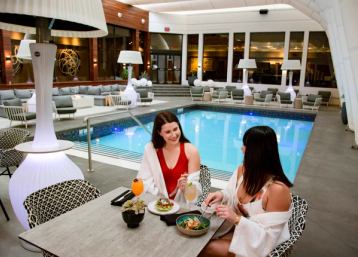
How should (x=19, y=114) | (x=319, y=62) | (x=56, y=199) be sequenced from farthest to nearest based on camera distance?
(x=319, y=62), (x=19, y=114), (x=56, y=199)

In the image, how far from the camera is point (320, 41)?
52.9 feet

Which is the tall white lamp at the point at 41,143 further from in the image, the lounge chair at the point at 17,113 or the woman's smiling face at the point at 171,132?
the lounge chair at the point at 17,113

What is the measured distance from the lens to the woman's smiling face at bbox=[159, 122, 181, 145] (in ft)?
7.35

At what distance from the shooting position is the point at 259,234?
5.06ft

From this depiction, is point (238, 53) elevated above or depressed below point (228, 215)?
above

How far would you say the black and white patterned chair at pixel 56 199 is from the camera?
1.81 metres

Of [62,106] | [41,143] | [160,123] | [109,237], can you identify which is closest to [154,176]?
[160,123]

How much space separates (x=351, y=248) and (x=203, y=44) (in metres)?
17.6

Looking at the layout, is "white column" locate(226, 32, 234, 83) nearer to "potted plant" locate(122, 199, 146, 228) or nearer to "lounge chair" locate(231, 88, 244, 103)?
"lounge chair" locate(231, 88, 244, 103)

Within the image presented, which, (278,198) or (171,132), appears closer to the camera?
(278,198)

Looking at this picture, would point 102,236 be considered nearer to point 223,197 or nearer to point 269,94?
point 223,197

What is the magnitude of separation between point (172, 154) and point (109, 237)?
3.07 feet

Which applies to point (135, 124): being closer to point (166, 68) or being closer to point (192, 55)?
point (166, 68)

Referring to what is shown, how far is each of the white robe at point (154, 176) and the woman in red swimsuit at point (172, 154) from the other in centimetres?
5
